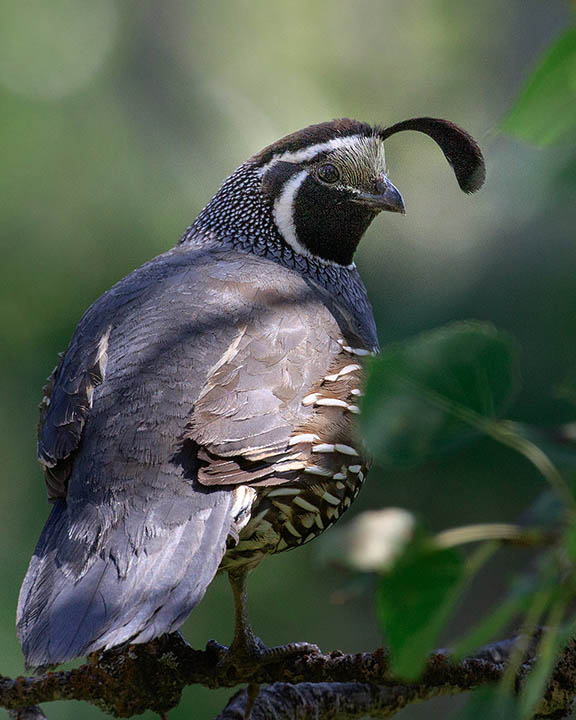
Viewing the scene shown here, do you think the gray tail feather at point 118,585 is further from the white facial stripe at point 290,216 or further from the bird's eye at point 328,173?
the bird's eye at point 328,173

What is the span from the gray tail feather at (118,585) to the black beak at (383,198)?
1532mm

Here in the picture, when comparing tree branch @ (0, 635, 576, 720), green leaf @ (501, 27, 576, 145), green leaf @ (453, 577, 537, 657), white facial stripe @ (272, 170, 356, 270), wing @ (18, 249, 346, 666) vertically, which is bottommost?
tree branch @ (0, 635, 576, 720)

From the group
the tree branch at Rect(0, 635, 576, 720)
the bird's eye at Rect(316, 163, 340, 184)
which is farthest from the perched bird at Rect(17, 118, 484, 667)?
the bird's eye at Rect(316, 163, 340, 184)

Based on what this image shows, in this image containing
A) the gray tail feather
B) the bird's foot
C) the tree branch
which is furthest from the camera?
the bird's foot

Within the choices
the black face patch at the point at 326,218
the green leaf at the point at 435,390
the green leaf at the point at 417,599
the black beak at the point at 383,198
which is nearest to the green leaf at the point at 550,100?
the green leaf at the point at 435,390

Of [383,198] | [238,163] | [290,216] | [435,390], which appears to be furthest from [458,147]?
[238,163]

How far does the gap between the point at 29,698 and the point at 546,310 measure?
2.60 m

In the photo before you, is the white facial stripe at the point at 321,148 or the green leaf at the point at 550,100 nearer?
the green leaf at the point at 550,100

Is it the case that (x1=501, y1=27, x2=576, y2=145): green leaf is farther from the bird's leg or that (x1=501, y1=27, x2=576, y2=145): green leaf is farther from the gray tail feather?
the bird's leg

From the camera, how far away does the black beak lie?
366 cm

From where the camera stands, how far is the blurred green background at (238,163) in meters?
6.18

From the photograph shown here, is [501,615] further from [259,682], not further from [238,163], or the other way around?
[238,163]

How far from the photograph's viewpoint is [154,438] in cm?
257

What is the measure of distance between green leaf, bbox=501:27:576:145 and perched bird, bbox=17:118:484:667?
67.7 inches
